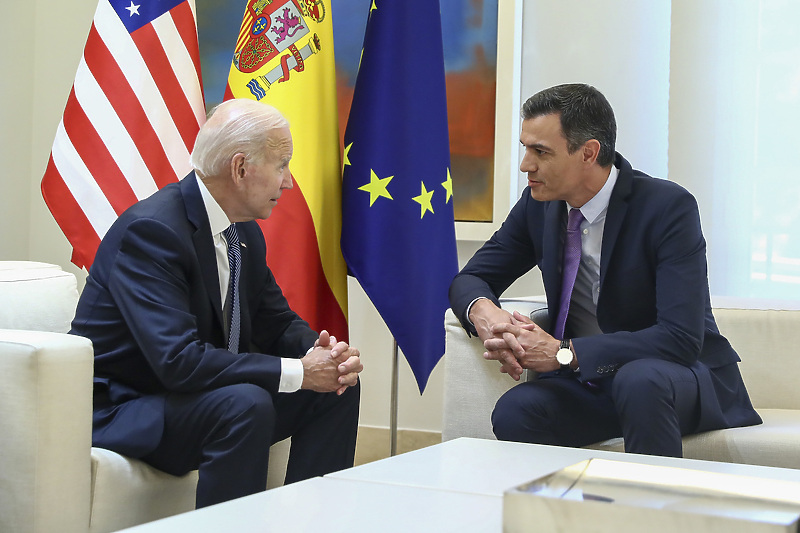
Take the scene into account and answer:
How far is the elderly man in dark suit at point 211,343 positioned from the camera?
1973 mm

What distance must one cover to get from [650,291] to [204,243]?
118 cm

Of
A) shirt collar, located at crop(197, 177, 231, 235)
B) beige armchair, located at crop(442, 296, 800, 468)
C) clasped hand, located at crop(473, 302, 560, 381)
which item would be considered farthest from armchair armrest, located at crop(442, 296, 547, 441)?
shirt collar, located at crop(197, 177, 231, 235)

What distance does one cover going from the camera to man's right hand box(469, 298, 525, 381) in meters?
2.25

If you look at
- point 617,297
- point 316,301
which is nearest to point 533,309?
point 617,297

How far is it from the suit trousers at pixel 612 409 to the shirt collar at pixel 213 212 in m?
0.85

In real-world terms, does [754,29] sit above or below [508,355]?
above

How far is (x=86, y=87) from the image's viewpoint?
9.47 feet

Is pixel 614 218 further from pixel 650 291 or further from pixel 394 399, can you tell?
pixel 394 399

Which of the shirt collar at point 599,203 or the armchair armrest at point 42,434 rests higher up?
the shirt collar at point 599,203

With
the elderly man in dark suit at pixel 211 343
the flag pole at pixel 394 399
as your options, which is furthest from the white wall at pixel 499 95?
the elderly man in dark suit at pixel 211 343

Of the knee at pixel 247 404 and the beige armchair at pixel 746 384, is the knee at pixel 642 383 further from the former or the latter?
the knee at pixel 247 404

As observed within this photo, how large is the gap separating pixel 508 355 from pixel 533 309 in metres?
0.34

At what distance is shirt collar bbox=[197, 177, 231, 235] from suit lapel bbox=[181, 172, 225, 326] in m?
0.02

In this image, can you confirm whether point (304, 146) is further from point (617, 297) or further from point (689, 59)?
point (689, 59)
